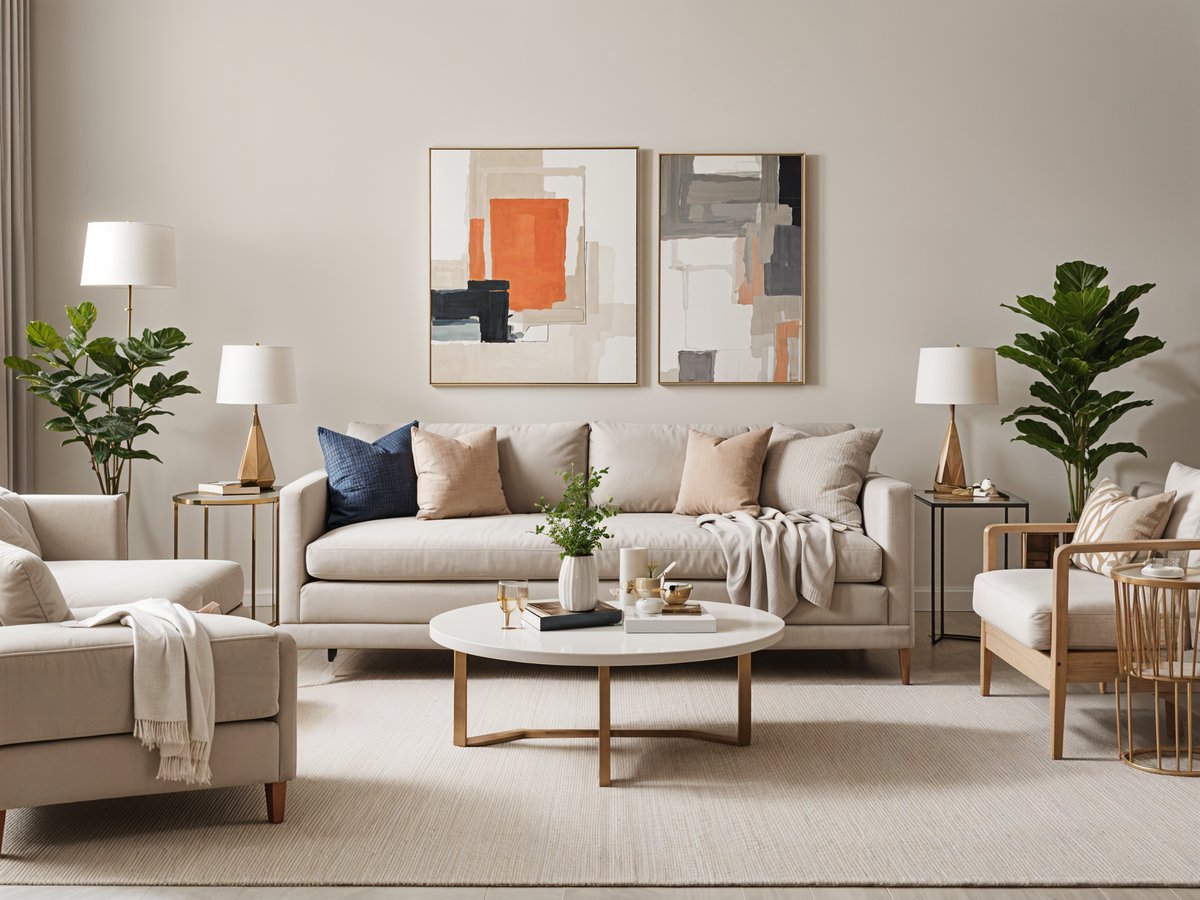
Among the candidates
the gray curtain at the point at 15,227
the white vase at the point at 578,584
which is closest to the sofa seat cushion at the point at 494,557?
the white vase at the point at 578,584

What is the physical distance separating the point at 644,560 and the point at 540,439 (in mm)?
1476

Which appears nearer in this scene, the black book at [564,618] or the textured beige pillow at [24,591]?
the textured beige pillow at [24,591]

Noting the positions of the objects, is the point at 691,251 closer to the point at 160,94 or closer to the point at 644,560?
the point at 644,560

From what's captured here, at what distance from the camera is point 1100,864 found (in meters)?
2.48

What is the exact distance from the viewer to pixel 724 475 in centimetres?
454

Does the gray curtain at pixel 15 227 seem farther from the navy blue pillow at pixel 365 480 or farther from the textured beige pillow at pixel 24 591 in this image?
the textured beige pillow at pixel 24 591

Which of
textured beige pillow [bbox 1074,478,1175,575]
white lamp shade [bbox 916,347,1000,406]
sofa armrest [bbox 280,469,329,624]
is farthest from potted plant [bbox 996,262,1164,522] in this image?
sofa armrest [bbox 280,469,329,624]

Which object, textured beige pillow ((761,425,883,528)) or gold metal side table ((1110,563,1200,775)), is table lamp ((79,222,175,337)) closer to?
textured beige pillow ((761,425,883,528))

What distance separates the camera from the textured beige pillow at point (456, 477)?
4512 millimetres

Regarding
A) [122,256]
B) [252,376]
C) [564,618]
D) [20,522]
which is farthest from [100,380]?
[564,618]

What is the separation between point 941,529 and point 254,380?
320 centimetres

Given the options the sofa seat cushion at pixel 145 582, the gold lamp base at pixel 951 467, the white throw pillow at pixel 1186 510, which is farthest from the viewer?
the gold lamp base at pixel 951 467

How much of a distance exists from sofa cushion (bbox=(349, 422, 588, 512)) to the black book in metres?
1.48

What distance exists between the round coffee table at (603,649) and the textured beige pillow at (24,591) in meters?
1.03
